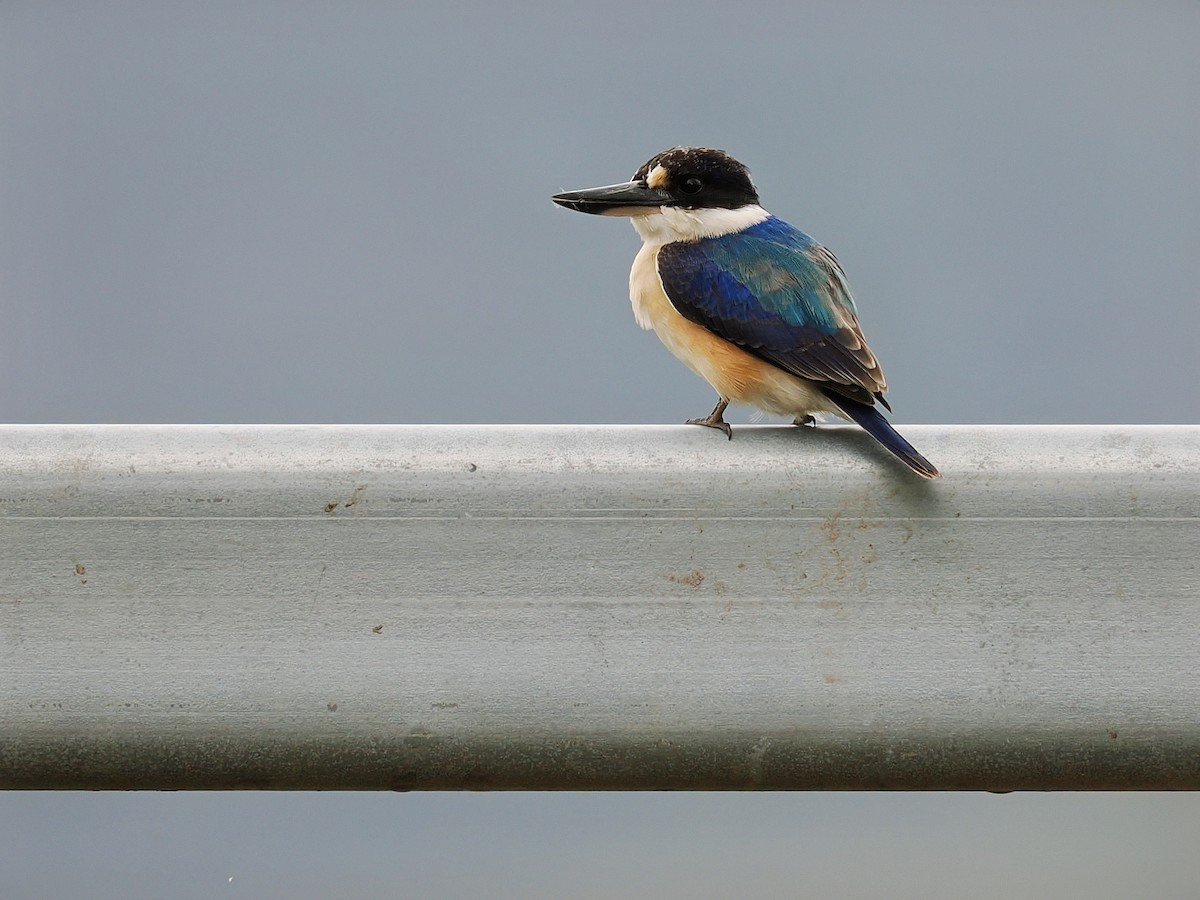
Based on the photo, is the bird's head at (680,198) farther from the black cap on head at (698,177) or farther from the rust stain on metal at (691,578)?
the rust stain on metal at (691,578)

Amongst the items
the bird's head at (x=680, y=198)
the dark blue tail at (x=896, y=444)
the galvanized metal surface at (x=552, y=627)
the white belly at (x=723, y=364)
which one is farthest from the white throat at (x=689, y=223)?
the galvanized metal surface at (x=552, y=627)

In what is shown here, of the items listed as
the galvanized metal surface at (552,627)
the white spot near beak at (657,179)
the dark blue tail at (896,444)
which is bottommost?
the galvanized metal surface at (552,627)

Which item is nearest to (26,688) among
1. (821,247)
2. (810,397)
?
(810,397)

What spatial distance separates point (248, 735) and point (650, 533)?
52 cm

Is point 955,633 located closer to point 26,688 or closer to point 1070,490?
point 1070,490

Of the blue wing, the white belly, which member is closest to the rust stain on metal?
the blue wing

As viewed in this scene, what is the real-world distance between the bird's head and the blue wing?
116 mm

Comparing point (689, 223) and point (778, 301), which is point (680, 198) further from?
point (778, 301)

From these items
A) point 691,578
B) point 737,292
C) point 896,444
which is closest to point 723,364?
point 737,292

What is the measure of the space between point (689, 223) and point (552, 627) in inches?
63.1

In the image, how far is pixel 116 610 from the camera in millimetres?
1348

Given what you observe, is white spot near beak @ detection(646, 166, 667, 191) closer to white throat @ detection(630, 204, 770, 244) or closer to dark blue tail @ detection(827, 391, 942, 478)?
white throat @ detection(630, 204, 770, 244)

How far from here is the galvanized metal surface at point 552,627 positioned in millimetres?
1347

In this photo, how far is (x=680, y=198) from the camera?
276 cm
